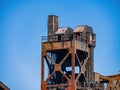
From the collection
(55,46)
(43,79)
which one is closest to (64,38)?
(55,46)

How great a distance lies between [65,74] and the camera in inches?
2552

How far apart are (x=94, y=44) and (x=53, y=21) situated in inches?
231

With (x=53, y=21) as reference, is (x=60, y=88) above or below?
below

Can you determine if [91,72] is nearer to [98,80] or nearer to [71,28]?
[98,80]

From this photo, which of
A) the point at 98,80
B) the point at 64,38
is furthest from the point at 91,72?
the point at 64,38

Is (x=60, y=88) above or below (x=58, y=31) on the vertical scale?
below

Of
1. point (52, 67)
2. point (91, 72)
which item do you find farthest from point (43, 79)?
point (91, 72)

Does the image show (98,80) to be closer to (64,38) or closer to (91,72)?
(91,72)

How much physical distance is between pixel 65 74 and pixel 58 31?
5298mm

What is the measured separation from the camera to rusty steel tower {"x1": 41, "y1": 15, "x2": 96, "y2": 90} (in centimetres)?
6319

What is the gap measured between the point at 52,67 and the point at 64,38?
4.03 meters

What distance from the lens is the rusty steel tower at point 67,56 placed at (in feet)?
207

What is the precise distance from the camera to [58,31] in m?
65.7

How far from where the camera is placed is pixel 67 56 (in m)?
63.4
